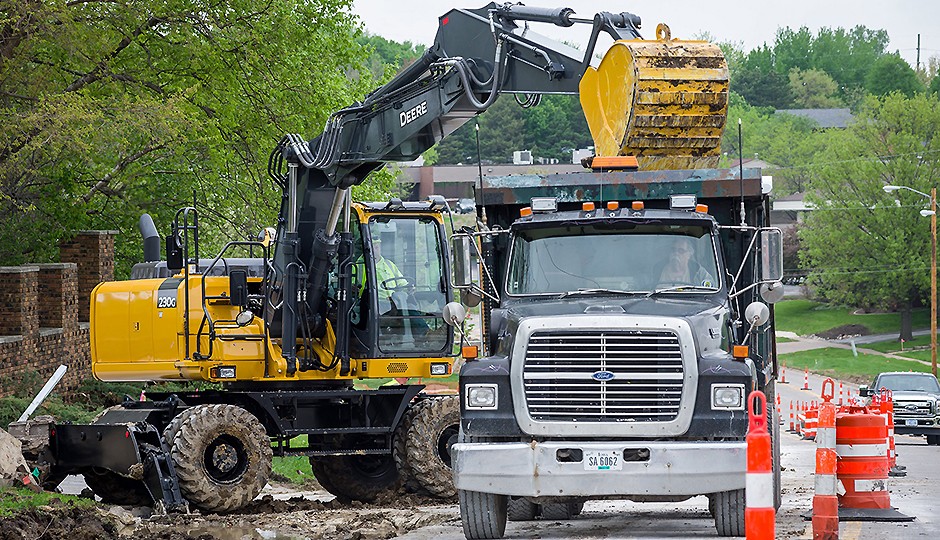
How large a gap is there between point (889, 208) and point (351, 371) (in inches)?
2488

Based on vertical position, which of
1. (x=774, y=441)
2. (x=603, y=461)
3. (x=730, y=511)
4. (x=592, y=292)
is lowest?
(x=730, y=511)

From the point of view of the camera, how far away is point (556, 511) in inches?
599

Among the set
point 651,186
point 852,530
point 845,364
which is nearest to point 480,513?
point 852,530

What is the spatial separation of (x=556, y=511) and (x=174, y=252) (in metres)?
5.38

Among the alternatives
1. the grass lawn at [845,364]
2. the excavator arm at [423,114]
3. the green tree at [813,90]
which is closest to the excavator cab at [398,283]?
the excavator arm at [423,114]

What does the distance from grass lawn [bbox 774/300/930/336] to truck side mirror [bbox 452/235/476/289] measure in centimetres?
6892

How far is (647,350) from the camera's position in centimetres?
1201

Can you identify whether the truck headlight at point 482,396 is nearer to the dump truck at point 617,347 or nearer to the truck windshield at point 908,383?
the dump truck at point 617,347

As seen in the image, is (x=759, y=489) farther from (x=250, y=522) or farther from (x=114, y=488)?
(x=114, y=488)

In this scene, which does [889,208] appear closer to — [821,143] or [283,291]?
[821,143]

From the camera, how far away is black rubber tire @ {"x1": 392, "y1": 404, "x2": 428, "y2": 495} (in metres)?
17.9

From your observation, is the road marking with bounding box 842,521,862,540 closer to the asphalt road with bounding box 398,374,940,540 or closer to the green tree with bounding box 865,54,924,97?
the asphalt road with bounding box 398,374,940,540

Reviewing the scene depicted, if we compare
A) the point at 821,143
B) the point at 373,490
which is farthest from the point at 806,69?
the point at 373,490

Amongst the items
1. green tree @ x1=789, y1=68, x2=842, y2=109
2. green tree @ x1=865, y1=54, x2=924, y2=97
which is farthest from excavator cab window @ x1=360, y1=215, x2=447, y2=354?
green tree @ x1=789, y1=68, x2=842, y2=109
